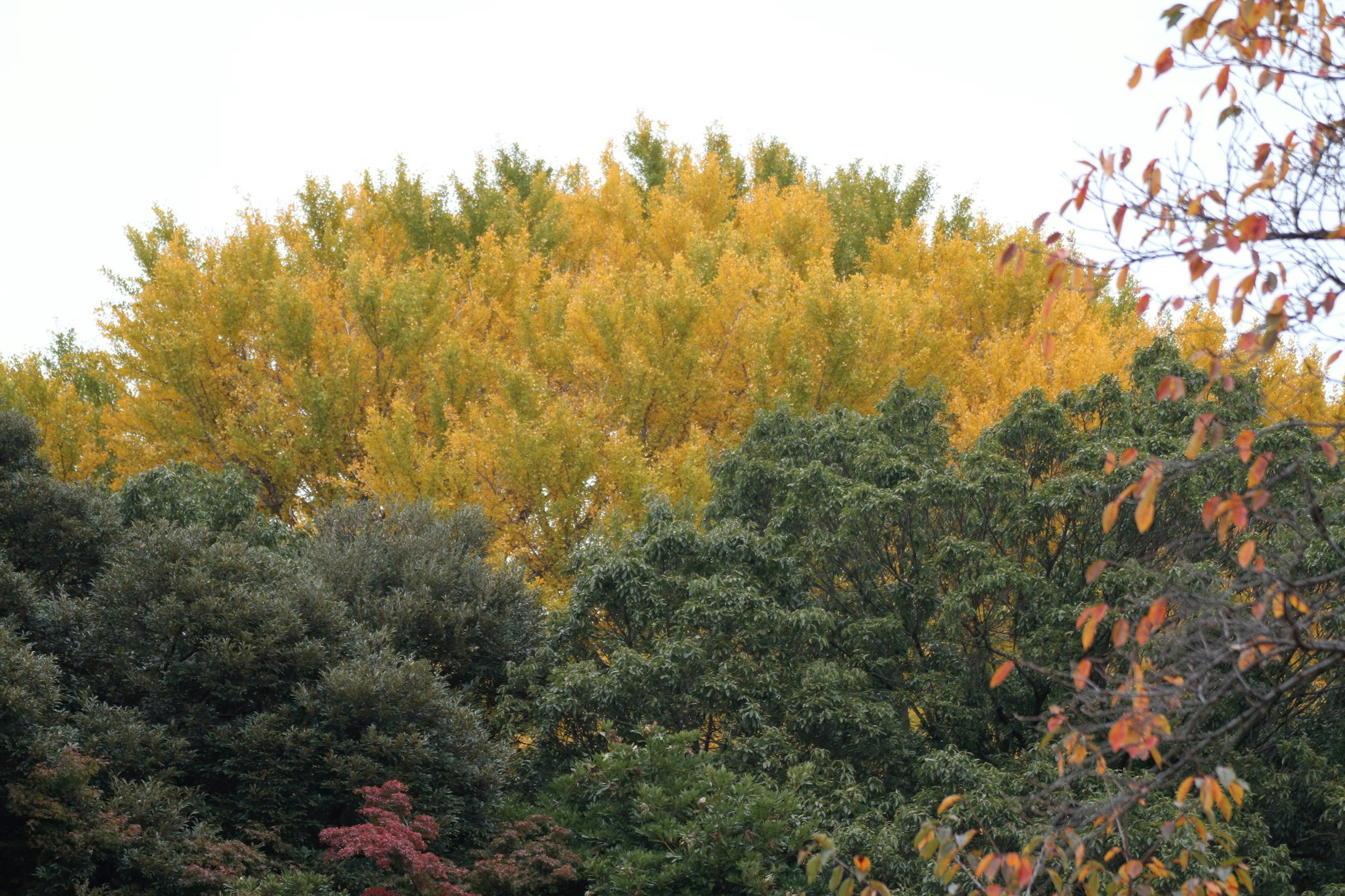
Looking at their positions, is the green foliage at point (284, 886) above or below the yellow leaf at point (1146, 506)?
below

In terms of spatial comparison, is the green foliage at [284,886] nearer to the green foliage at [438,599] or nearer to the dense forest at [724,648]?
the dense forest at [724,648]

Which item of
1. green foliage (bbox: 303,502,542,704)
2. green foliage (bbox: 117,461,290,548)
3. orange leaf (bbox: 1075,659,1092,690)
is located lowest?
orange leaf (bbox: 1075,659,1092,690)

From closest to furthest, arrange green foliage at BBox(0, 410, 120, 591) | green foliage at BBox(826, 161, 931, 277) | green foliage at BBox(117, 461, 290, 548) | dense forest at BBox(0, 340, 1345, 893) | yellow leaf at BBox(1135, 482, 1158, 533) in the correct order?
1. yellow leaf at BBox(1135, 482, 1158, 533)
2. dense forest at BBox(0, 340, 1345, 893)
3. green foliage at BBox(0, 410, 120, 591)
4. green foliage at BBox(117, 461, 290, 548)
5. green foliage at BBox(826, 161, 931, 277)

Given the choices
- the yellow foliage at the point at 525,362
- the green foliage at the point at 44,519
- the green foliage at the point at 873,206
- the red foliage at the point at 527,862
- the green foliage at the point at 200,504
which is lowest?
the red foliage at the point at 527,862

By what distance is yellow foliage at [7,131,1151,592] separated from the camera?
17938 millimetres

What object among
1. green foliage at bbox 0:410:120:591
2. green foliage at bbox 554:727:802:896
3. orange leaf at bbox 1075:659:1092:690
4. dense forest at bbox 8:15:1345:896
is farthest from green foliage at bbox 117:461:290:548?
orange leaf at bbox 1075:659:1092:690

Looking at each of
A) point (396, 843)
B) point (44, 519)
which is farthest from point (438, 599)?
point (396, 843)

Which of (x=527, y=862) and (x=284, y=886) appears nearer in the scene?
(x=284, y=886)

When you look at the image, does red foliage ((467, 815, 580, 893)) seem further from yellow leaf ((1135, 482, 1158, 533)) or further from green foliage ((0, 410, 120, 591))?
yellow leaf ((1135, 482, 1158, 533))

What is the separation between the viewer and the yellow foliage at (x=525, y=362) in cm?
1794

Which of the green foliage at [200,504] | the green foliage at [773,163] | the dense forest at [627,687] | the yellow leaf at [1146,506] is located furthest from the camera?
the green foliage at [773,163]

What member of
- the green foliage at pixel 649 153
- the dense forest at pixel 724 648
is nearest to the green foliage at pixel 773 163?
the green foliage at pixel 649 153

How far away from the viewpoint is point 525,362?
62.7ft

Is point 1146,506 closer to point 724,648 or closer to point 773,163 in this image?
point 724,648
